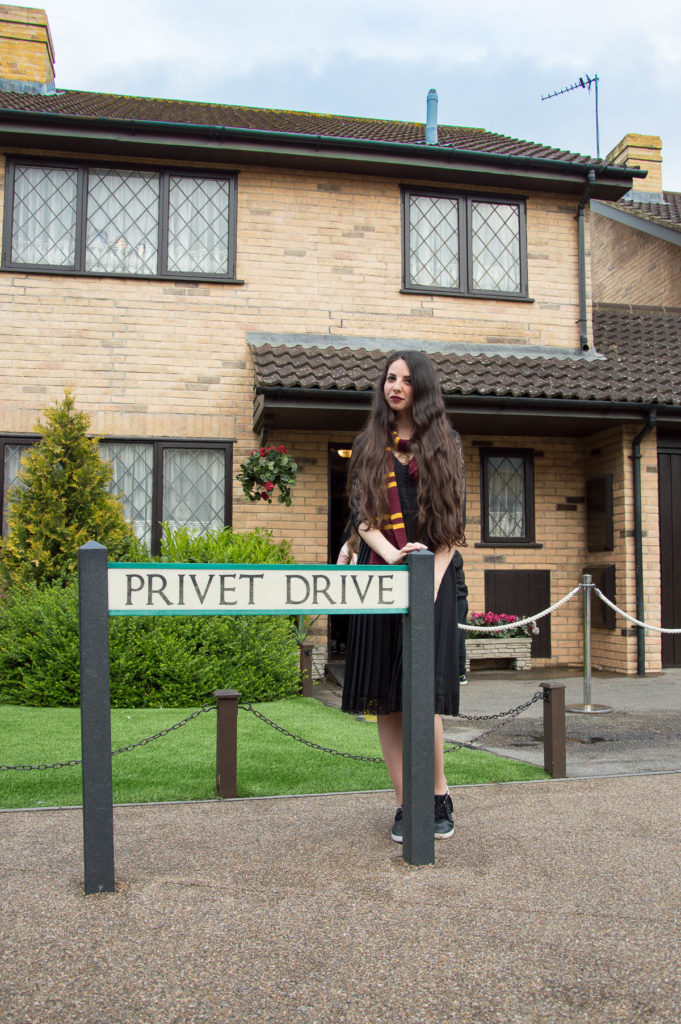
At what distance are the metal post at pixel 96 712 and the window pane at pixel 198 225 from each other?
824cm

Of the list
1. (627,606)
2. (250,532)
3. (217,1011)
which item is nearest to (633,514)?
(627,606)

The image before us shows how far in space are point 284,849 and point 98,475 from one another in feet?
19.9

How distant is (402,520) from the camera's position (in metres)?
3.63

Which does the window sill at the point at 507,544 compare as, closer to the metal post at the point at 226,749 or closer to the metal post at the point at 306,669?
the metal post at the point at 306,669

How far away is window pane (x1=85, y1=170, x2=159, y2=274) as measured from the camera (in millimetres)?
10531

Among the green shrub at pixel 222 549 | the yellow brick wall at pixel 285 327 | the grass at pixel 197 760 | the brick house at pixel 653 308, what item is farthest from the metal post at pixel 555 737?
the brick house at pixel 653 308

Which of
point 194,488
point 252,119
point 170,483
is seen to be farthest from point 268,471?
point 252,119

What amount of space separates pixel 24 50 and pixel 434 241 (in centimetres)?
690

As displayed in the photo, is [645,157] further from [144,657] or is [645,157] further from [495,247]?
[144,657]

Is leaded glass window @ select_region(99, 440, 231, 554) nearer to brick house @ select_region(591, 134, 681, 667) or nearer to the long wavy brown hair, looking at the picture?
brick house @ select_region(591, 134, 681, 667)

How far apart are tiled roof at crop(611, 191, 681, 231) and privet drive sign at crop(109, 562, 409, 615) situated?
1413 centimetres

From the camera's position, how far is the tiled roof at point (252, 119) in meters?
11.1

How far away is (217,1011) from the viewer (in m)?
2.27

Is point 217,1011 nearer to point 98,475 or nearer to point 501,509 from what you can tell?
point 98,475
